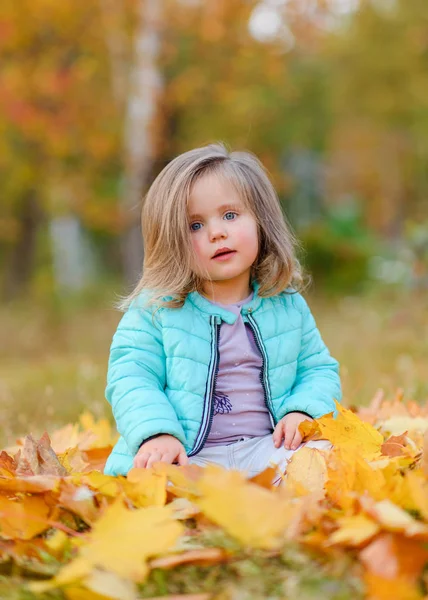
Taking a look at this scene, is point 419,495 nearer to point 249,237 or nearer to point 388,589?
point 388,589

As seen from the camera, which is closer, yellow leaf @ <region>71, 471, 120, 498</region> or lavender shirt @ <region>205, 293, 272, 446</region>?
yellow leaf @ <region>71, 471, 120, 498</region>

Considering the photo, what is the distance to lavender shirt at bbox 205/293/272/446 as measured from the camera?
2.12 metres

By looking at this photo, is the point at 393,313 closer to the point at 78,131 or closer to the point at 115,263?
the point at 78,131

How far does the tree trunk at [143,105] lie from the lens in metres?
8.79

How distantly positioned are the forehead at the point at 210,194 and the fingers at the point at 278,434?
635 millimetres

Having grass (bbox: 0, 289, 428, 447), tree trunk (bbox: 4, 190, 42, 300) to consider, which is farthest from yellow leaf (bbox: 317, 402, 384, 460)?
tree trunk (bbox: 4, 190, 42, 300)

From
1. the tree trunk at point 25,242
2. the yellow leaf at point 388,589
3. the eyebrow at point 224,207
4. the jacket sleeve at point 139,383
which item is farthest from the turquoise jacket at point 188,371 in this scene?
the tree trunk at point 25,242

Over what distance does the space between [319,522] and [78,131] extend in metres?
9.64

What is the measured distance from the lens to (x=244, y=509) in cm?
120

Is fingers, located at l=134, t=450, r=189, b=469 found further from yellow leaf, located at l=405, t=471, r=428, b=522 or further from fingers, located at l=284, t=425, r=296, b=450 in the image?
yellow leaf, located at l=405, t=471, r=428, b=522

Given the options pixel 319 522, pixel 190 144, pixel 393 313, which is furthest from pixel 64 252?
pixel 319 522

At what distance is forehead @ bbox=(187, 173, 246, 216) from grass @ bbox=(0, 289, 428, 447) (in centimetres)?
71

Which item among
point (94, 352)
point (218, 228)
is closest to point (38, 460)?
point (218, 228)

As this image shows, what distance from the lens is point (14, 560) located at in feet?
4.42
